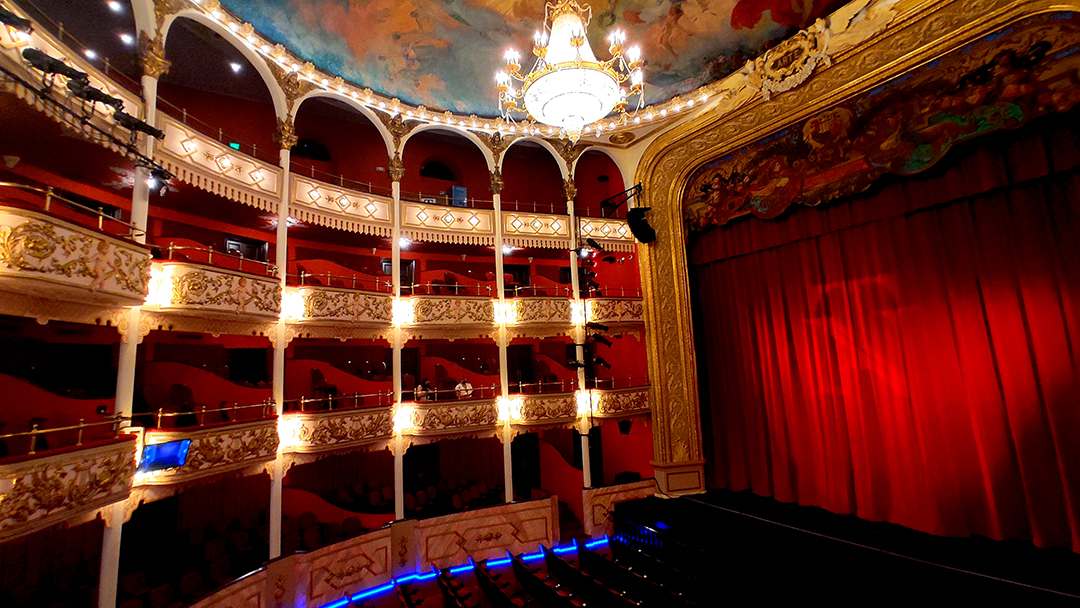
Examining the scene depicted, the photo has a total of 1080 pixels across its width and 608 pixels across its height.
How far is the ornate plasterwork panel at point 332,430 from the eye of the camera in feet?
31.5

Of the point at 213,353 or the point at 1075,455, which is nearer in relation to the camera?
the point at 1075,455

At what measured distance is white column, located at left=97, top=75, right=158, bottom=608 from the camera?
6387 mm

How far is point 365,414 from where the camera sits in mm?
10367

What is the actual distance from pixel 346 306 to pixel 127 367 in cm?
396

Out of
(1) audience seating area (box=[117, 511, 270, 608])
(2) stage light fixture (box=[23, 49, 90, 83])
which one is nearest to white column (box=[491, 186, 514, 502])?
(1) audience seating area (box=[117, 511, 270, 608])

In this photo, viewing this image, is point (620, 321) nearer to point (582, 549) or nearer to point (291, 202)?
point (582, 549)

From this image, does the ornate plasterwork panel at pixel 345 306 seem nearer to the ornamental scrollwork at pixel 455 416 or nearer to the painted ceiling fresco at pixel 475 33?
the ornamental scrollwork at pixel 455 416

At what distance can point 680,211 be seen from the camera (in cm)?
1280

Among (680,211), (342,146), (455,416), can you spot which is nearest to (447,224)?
(342,146)

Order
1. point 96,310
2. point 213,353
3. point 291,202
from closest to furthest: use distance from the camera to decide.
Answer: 1. point 96,310
2. point 291,202
3. point 213,353

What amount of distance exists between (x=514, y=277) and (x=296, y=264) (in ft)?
21.7

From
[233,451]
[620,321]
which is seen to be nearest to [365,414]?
[233,451]

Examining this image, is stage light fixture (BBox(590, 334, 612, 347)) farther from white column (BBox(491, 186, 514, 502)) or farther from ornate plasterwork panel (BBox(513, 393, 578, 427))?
white column (BBox(491, 186, 514, 502))

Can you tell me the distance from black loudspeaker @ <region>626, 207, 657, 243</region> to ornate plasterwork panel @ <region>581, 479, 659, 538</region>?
6208 millimetres
